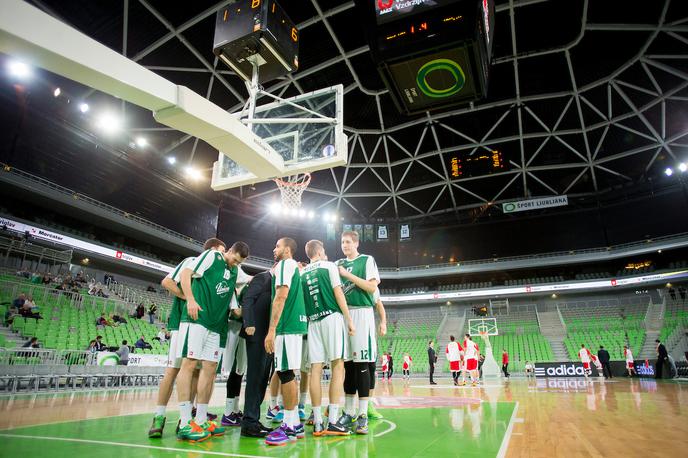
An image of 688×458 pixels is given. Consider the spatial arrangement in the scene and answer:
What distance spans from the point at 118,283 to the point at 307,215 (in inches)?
566

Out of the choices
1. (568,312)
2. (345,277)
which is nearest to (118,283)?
(345,277)

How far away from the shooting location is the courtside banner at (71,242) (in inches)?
733

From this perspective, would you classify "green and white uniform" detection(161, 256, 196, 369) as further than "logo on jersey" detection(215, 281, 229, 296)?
No

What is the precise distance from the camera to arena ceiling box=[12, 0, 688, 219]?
15375 mm

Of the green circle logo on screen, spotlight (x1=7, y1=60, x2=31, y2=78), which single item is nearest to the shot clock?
the green circle logo on screen

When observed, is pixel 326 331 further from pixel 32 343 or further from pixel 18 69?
pixel 18 69

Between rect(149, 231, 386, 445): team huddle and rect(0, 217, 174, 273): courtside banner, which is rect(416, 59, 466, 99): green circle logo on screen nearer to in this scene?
rect(149, 231, 386, 445): team huddle

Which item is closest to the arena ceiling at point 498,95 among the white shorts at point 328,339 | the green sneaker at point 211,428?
the white shorts at point 328,339

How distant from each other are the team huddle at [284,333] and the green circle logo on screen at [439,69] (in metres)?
3.69

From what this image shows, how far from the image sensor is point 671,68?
1831 cm

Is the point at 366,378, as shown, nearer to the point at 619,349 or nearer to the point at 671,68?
the point at 671,68

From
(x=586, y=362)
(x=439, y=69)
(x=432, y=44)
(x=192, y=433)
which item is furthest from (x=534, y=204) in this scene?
(x=192, y=433)

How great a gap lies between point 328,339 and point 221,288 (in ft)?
4.53

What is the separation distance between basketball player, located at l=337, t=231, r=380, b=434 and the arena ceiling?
44.4ft
